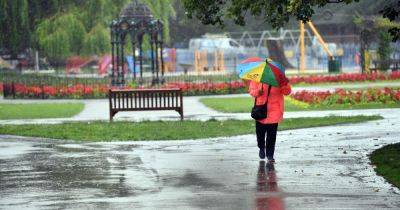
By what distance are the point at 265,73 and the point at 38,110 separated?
59.2 ft

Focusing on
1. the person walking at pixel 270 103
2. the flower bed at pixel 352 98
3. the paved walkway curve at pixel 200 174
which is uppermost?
the person walking at pixel 270 103

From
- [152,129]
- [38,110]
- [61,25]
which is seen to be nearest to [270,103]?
[152,129]

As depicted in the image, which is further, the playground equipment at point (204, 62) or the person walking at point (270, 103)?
the playground equipment at point (204, 62)

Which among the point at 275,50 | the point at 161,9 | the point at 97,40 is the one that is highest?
the point at 161,9

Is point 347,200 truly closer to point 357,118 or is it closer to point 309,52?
point 357,118

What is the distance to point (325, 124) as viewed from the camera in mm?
23594

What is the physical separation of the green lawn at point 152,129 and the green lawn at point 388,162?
4946mm

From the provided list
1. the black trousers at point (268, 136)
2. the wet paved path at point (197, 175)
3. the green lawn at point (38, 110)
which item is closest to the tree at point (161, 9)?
the green lawn at point (38, 110)

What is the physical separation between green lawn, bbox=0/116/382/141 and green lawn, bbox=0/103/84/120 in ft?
15.4

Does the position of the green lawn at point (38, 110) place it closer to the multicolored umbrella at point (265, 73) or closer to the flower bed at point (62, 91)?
the flower bed at point (62, 91)

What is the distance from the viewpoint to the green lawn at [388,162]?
45.2 feet

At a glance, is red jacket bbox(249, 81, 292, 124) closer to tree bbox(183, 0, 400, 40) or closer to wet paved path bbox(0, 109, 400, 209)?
wet paved path bbox(0, 109, 400, 209)

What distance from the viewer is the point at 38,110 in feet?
108

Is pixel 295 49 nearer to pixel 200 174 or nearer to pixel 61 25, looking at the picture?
pixel 61 25
